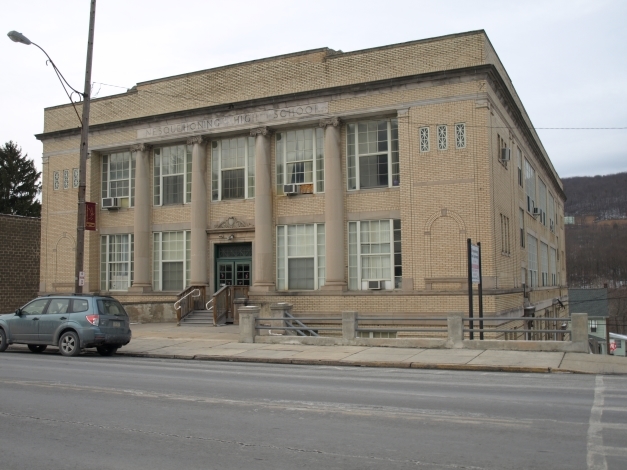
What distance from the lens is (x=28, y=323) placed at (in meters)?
18.8

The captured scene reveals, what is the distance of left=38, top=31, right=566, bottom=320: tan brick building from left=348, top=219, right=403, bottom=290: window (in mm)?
56

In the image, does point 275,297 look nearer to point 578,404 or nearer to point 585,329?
point 585,329

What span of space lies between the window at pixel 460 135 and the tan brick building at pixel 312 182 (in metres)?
0.04

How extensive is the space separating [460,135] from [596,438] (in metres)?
18.0

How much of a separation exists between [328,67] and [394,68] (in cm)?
290

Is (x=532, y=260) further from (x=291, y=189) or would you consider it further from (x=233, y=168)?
(x=233, y=168)

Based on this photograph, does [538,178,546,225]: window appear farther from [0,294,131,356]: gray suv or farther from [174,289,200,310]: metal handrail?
[0,294,131,356]: gray suv

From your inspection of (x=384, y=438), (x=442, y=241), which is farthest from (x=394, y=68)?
(x=384, y=438)

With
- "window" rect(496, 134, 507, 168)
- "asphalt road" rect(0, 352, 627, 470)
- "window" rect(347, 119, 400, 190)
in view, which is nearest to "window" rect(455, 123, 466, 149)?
"window" rect(496, 134, 507, 168)

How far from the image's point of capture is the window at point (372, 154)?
26250 millimetres

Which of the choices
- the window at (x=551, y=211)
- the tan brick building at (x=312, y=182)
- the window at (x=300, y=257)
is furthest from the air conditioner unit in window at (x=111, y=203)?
the window at (x=551, y=211)

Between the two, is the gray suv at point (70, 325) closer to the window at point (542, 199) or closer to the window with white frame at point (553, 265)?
the window at point (542, 199)

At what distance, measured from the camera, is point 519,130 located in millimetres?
31516

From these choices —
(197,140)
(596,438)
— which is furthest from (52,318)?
(596,438)
